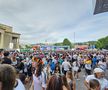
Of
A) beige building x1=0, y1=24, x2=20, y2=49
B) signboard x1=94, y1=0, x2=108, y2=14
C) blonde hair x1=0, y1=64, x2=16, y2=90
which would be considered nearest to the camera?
blonde hair x1=0, y1=64, x2=16, y2=90

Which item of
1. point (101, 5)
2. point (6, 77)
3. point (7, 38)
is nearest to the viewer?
point (6, 77)

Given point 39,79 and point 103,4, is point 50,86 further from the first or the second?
point 103,4

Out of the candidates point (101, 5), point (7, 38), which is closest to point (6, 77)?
point (101, 5)

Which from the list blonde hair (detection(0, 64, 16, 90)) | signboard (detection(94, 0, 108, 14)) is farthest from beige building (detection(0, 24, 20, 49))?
blonde hair (detection(0, 64, 16, 90))

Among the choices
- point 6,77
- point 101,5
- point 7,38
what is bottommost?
point 6,77

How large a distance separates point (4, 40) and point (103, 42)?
64.1 meters

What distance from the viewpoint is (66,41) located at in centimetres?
15988

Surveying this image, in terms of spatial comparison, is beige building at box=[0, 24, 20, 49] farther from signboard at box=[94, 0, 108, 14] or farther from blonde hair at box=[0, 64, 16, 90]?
blonde hair at box=[0, 64, 16, 90]

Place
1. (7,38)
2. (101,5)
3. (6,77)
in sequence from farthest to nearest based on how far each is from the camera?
1. (7,38)
2. (101,5)
3. (6,77)

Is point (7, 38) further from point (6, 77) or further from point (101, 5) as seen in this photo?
point (6, 77)

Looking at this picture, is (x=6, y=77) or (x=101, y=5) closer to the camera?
(x=6, y=77)

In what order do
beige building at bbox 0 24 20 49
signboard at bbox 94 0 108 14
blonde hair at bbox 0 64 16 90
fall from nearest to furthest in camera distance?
blonde hair at bbox 0 64 16 90 < signboard at bbox 94 0 108 14 < beige building at bbox 0 24 20 49

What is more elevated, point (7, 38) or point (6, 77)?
point (7, 38)

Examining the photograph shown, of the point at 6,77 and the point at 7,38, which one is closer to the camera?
the point at 6,77
